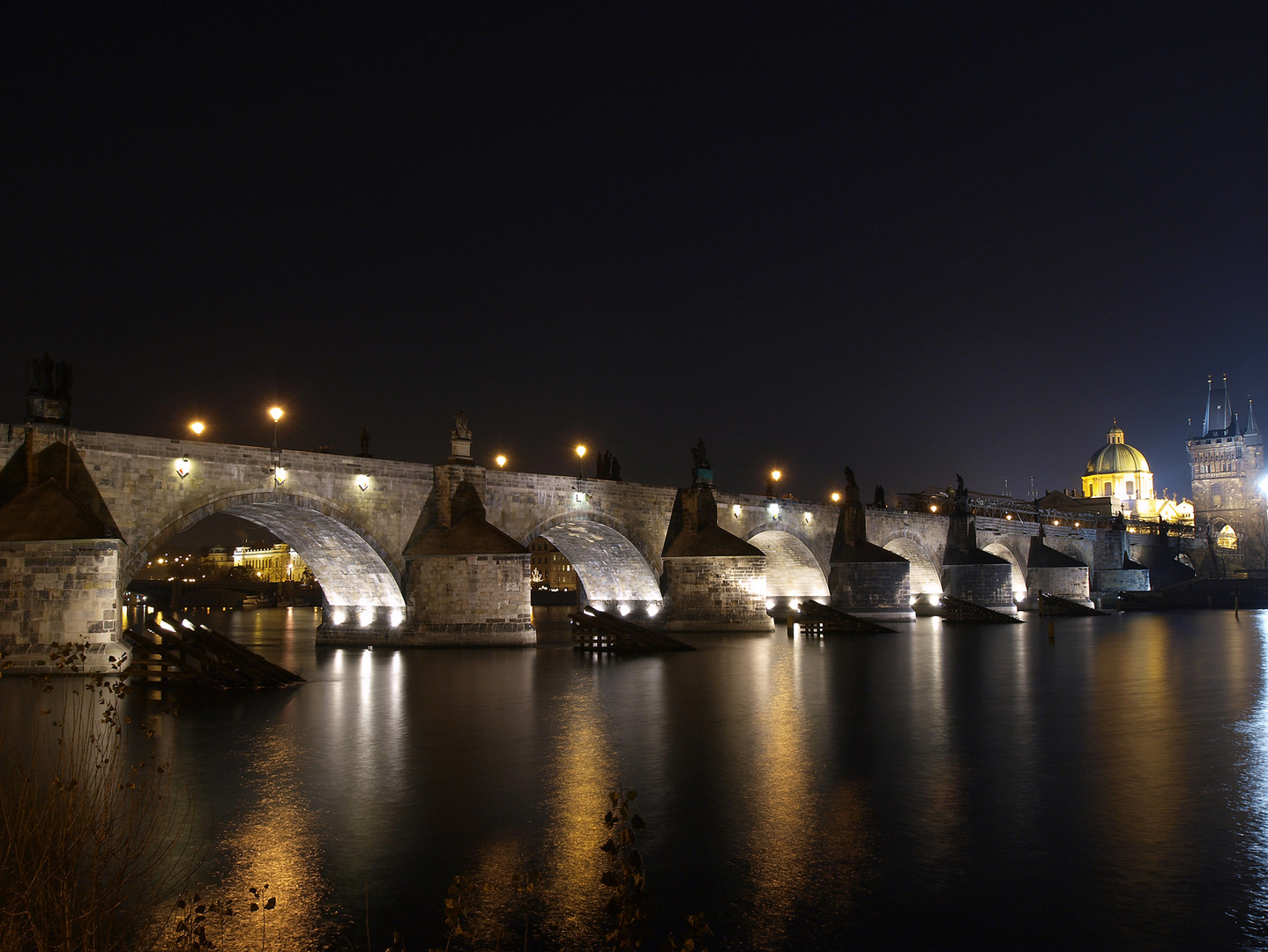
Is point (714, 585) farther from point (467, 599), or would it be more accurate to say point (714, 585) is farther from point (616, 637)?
point (467, 599)

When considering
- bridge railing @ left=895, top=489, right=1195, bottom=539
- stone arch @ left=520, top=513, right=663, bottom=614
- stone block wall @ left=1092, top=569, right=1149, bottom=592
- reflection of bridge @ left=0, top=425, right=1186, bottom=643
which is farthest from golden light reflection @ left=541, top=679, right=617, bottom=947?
stone block wall @ left=1092, top=569, right=1149, bottom=592

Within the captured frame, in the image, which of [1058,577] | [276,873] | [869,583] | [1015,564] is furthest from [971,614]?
[276,873]

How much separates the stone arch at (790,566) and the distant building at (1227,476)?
292 feet

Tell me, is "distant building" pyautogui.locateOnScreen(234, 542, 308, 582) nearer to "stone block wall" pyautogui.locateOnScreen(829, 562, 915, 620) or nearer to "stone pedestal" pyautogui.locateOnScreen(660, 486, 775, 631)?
"stone block wall" pyautogui.locateOnScreen(829, 562, 915, 620)

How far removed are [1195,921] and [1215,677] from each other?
17.2m

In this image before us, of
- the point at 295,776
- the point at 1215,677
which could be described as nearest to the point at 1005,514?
the point at 1215,677

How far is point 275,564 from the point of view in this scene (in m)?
140

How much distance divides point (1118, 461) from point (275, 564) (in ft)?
391

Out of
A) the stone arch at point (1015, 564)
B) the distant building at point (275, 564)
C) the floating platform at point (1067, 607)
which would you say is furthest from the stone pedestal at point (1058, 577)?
the distant building at point (275, 564)

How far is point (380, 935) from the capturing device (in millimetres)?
6051

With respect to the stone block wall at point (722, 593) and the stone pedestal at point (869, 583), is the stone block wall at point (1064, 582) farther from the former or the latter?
the stone block wall at point (722, 593)

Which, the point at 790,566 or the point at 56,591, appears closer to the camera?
the point at 56,591

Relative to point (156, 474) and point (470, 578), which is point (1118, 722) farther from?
point (156, 474)

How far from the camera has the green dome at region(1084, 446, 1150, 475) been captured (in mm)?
134262
